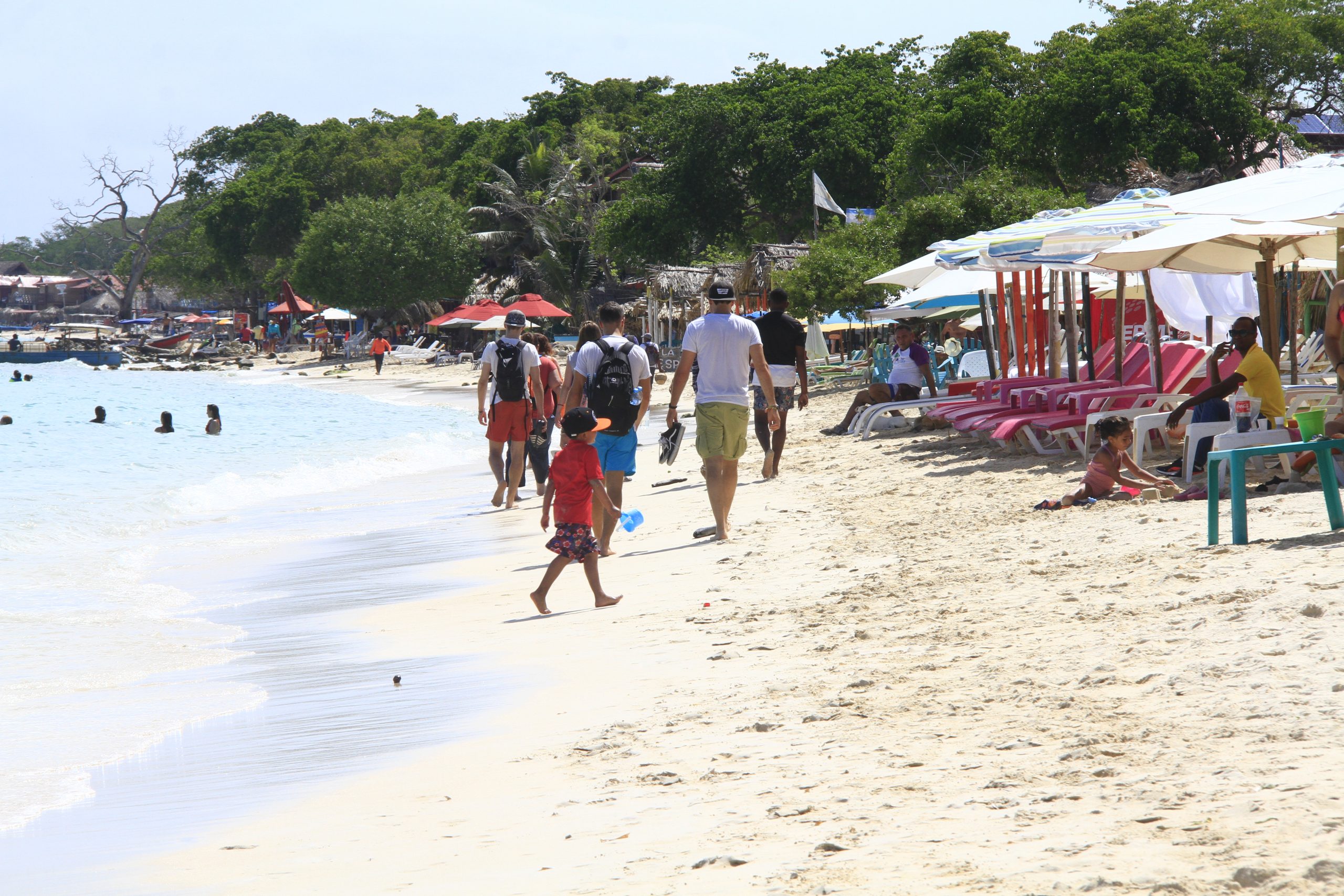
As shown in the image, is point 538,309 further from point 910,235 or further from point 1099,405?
point 1099,405

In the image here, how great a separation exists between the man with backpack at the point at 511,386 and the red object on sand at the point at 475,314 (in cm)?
3307

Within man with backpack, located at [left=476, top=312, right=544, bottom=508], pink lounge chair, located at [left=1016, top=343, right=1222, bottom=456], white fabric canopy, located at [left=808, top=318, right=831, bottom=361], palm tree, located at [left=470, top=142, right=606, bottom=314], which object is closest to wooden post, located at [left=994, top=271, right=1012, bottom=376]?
pink lounge chair, located at [left=1016, top=343, right=1222, bottom=456]

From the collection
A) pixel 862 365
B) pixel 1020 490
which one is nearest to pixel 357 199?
pixel 862 365

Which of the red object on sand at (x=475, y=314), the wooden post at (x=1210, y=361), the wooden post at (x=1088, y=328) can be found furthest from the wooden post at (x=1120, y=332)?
the red object on sand at (x=475, y=314)

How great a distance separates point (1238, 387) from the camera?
7.72 m

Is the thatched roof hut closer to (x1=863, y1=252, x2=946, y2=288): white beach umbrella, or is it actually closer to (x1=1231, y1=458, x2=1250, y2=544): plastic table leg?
(x1=863, y1=252, x2=946, y2=288): white beach umbrella

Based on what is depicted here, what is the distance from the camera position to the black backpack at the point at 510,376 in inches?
392

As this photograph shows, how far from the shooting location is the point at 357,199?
53844 millimetres

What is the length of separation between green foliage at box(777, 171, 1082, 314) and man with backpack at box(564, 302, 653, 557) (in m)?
14.7

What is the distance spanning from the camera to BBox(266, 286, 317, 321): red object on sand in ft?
183

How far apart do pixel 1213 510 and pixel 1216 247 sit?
201 inches

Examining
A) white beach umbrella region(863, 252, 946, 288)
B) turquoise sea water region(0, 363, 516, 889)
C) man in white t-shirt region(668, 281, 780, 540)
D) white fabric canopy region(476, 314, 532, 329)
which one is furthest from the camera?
white fabric canopy region(476, 314, 532, 329)

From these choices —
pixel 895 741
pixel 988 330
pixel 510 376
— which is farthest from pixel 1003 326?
pixel 895 741

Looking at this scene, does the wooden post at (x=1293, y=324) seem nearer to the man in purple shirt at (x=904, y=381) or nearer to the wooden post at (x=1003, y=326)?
the wooden post at (x=1003, y=326)
